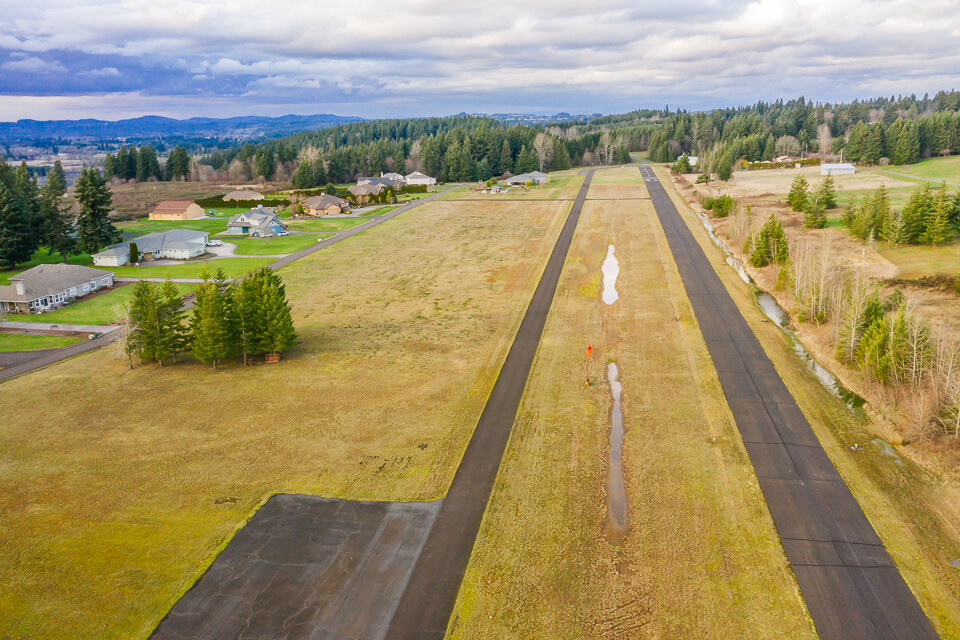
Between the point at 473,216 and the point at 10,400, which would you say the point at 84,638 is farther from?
the point at 473,216

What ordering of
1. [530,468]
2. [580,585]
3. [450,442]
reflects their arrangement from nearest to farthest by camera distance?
[580,585], [530,468], [450,442]

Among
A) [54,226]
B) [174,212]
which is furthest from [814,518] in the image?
[174,212]

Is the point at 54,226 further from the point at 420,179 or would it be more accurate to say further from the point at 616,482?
the point at 420,179

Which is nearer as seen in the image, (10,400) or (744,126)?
(10,400)

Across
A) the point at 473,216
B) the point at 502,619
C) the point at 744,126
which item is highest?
the point at 744,126

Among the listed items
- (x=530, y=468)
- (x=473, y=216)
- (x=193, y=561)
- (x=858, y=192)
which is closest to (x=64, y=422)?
(x=193, y=561)
